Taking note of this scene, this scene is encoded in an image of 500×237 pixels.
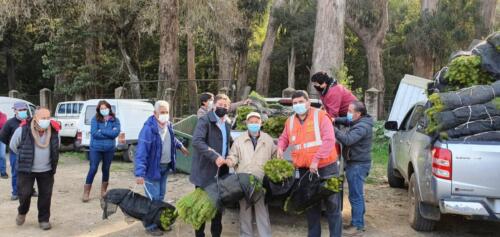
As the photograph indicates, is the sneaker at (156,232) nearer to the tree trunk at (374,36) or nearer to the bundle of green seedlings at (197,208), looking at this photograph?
the bundle of green seedlings at (197,208)

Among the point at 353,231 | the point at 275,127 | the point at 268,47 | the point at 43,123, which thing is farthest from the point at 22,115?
the point at 268,47

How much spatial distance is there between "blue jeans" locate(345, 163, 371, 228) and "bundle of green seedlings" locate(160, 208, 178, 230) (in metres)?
2.18

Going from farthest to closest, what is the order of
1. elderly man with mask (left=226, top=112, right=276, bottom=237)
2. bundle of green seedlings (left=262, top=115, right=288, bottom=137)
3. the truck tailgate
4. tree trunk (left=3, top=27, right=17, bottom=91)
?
tree trunk (left=3, top=27, right=17, bottom=91) < bundle of green seedlings (left=262, top=115, right=288, bottom=137) < elderly man with mask (left=226, top=112, right=276, bottom=237) < the truck tailgate

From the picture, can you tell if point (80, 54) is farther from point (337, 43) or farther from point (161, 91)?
point (337, 43)

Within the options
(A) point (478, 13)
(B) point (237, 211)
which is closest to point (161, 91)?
(B) point (237, 211)

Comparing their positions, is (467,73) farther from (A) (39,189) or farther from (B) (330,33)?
(B) (330,33)

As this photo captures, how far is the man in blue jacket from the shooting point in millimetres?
6262

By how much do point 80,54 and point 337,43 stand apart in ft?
43.7

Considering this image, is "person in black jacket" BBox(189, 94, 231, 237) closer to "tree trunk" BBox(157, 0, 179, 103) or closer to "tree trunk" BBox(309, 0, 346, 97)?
"tree trunk" BBox(309, 0, 346, 97)

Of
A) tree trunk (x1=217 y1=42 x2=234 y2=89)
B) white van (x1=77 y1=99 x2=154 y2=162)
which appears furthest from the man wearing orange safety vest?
tree trunk (x1=217 y1=42 x2=234 y2=89)

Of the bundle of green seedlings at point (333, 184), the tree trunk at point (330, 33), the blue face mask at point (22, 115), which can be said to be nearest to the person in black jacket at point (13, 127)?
the blue face mask at point (22, 115)

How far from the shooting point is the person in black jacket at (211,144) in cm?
580

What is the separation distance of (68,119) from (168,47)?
4.42 metres

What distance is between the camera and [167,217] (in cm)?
616
